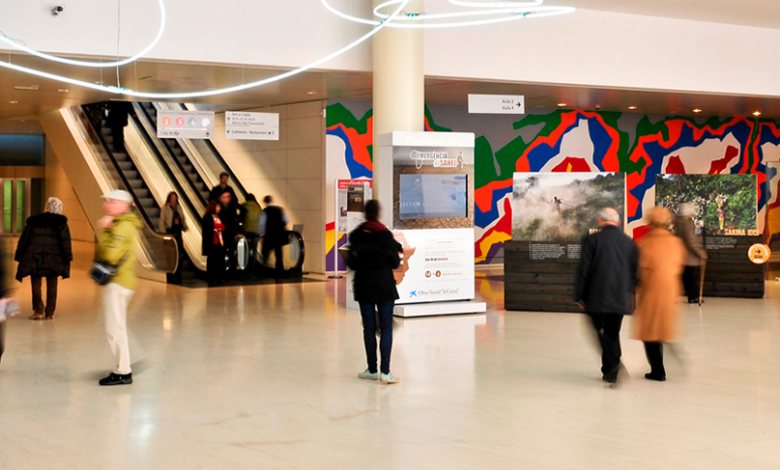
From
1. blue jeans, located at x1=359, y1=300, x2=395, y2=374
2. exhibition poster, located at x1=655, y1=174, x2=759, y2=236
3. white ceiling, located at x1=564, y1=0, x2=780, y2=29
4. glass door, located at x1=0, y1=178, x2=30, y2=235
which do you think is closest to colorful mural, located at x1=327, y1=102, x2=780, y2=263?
white ceiling, located at x1=564, y1=0, x2=780, y2=29

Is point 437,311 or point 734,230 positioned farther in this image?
point 734,230

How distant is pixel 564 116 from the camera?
22.9m

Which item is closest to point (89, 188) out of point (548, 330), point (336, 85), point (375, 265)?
point (336, 85)

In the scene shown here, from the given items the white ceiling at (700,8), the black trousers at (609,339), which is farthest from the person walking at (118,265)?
the white ceiling at (700,8)

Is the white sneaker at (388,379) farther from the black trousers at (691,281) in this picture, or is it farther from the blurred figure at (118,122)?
the blurred figure at (118,122)

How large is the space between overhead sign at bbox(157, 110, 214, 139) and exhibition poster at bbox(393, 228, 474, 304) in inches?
185

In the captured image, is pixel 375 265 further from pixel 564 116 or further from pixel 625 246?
pixel 564 116

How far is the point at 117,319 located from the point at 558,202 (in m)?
7.25

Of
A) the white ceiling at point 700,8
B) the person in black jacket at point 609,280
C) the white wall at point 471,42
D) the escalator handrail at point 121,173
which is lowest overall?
the person in black jacket at point 609,280

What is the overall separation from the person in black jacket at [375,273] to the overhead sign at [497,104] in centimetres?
798

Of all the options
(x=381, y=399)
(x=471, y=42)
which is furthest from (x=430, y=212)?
(x=381, y=399)

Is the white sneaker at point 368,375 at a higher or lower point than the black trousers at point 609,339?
lower

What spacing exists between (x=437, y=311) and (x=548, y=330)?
1939 mm

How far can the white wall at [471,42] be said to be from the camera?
1303cm
